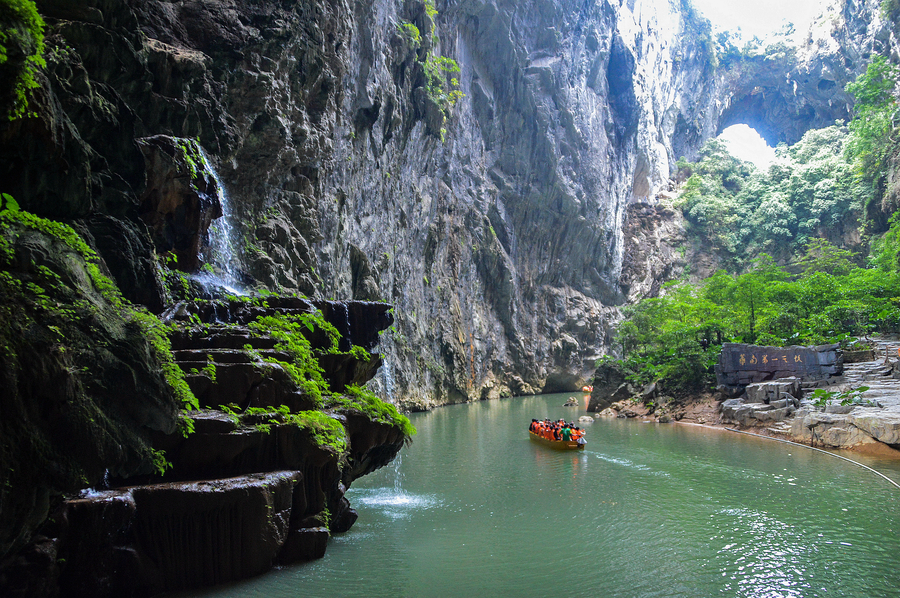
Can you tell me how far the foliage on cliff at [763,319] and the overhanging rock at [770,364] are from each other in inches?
80.1

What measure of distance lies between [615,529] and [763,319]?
21.1m

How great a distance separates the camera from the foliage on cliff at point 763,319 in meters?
25.0

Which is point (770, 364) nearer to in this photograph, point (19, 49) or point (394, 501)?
point (394, 501)

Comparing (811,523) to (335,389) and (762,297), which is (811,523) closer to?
(335,389)

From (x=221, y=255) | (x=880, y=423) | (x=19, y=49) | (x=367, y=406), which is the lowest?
(x=880, y=423)

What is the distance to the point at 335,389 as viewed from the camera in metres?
10.2

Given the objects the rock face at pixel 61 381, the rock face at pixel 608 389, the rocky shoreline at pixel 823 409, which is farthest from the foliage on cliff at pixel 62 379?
the rock face at pixel 608 389

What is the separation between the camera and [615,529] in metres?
10.2

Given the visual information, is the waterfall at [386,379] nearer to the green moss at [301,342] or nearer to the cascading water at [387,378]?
the cascading water at [387,378]

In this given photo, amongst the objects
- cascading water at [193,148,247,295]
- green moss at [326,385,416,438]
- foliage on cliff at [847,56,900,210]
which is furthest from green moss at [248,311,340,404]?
foliage on cliff at [847,56,900,210]

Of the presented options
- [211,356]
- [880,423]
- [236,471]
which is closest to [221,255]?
[211,356]

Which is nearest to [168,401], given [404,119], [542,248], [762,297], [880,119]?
[404,119]

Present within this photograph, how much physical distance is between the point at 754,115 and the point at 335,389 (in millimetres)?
74591

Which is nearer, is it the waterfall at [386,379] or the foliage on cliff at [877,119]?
the waterfall at [386,379]
